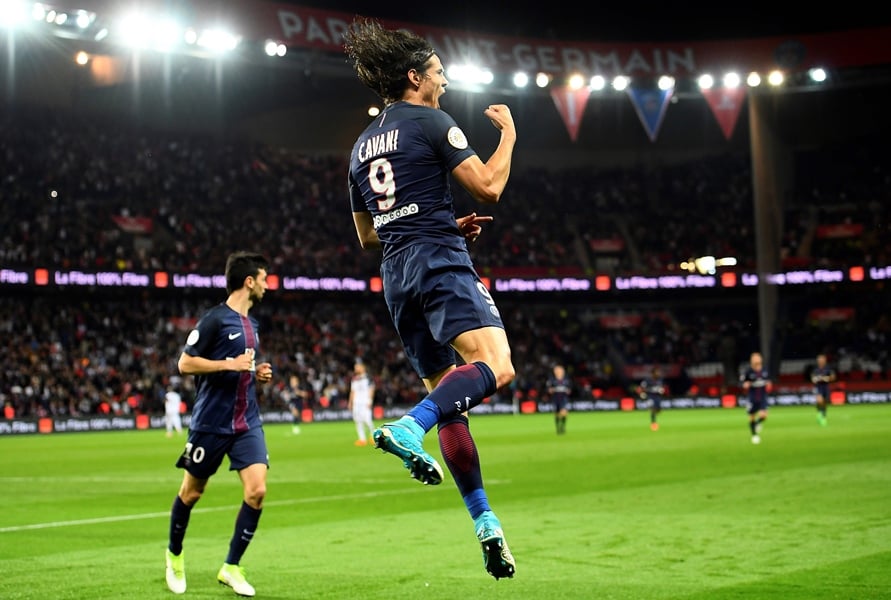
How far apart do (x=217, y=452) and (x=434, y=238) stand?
14.6 feet

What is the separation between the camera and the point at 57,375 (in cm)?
Answer: 4544

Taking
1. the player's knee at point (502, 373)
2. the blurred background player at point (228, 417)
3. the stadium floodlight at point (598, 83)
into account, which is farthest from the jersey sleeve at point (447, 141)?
the stadium floodlight at point (598, 83)

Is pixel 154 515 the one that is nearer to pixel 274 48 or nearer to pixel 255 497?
pixel 255 497

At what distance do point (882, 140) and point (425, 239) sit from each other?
211 feet

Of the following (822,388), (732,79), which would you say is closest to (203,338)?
(822,388)

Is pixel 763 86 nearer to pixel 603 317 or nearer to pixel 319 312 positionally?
pixel 603 317

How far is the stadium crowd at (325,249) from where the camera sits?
1891 inches

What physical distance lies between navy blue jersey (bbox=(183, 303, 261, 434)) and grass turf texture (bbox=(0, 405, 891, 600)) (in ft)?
4.47

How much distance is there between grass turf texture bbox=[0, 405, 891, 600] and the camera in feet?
30.0

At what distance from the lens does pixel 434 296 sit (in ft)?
18.1

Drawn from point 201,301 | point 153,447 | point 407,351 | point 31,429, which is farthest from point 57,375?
point 407,351

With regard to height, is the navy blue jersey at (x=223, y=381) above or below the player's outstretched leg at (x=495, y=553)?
above

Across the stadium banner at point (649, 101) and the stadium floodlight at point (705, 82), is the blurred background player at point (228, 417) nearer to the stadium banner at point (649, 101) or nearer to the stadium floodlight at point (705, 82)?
the stadium banner at point (649, 101)

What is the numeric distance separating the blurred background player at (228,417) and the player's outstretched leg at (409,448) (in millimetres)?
4592
